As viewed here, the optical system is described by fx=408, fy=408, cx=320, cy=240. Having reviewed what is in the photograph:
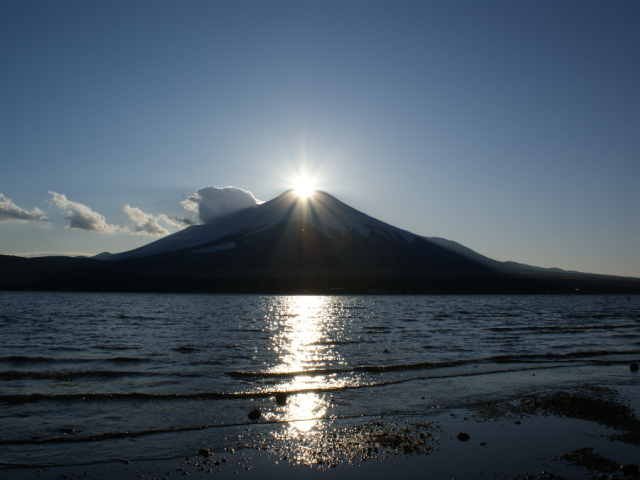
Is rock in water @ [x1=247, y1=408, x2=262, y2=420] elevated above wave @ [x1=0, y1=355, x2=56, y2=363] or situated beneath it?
elevated above

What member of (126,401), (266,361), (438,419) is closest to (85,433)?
(126,401)

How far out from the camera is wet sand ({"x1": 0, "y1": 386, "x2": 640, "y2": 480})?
30.9 ft

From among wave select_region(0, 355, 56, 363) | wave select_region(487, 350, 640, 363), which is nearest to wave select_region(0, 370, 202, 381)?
wave select_region(0, 355, 56, 363)

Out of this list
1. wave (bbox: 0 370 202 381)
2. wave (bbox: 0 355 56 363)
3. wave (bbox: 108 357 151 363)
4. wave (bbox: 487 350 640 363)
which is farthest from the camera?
wave (bbox: 487 350 640 363)

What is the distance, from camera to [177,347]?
29.4 meters

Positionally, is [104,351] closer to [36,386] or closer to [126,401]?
[36,386]

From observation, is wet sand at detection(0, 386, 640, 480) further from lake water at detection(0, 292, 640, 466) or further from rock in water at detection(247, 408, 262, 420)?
lake water at detection(0, 292, 640, 466)

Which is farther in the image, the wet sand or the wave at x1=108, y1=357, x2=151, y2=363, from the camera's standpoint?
the wave at x1=108, y1=357, x2=151, y2=363

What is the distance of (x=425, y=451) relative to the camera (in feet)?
35.0

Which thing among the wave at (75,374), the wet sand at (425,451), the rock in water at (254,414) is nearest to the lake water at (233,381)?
the wave at (75,374)

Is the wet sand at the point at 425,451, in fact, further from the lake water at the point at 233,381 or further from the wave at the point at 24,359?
the wave at the point at 24,359

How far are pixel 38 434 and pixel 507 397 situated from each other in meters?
16.4

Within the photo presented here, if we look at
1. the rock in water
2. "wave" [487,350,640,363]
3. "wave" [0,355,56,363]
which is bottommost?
"wave" [487,350,640,363]

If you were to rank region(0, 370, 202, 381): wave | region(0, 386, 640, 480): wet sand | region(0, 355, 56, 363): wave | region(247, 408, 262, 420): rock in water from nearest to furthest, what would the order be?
region(0, 386, 640, 480): wet sand < region(247, 408, 262, 420): rock in water < region(0, 370, 202, 381): wave < region(0, 355, 56, 363): wave
